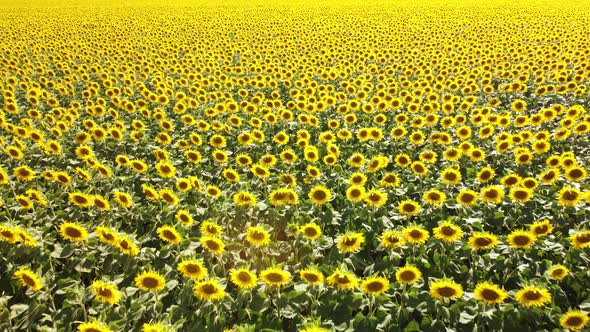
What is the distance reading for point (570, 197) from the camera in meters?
5.24

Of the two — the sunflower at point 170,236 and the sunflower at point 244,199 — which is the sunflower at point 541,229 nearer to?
the sunflower at point 244,199

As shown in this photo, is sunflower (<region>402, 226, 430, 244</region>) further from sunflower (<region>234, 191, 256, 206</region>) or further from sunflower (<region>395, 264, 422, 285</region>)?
sunflower (<region>234, 191, 256, 206</region>)

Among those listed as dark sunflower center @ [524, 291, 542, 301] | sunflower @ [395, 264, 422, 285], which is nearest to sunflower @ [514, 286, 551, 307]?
dark sunflower center @ [524, 291, 542, 301]

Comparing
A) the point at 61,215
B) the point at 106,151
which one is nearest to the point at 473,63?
the point at 106,151

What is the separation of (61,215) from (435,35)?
22.1m

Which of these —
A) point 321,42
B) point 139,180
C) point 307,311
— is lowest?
point 307,311

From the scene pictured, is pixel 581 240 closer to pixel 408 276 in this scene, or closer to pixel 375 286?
pixel 408 276

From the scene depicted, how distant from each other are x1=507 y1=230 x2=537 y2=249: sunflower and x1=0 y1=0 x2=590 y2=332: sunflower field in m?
0.02

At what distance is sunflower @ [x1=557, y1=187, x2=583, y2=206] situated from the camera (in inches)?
205

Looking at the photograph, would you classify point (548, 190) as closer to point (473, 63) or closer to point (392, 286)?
point (392, 286)

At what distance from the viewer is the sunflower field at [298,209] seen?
13.0 feet

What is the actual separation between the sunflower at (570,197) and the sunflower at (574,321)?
211cm

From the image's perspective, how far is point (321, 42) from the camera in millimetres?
20891

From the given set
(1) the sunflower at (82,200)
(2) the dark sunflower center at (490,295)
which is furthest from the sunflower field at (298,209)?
(1) the sunflower at (82,200)
